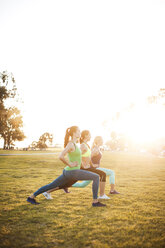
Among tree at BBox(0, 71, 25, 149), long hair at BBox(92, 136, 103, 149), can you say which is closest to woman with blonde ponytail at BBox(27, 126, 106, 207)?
long hair at BBox(92, 136, 103, 149)

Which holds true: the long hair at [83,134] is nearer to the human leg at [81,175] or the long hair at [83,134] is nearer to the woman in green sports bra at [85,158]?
the woman in green sports bra at [85,158]

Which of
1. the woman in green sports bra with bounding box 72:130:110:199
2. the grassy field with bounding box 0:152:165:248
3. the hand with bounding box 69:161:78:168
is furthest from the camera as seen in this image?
the woman in green sports bra with bounding box 72:130:110:199

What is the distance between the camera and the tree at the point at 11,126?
45.7 metres

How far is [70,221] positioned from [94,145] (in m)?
2.90

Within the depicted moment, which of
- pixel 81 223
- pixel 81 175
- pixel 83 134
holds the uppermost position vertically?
pixel 83 134

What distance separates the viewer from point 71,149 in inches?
206

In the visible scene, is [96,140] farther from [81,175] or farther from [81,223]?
[81,223]

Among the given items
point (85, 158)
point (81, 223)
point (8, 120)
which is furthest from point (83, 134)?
point (8, 120)

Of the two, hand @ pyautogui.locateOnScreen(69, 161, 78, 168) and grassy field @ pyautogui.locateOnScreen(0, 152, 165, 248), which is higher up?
hand @ pyautogui.locateOnScreen(69, 161, 78, 168)

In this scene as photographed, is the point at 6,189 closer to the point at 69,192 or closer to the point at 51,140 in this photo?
the point at 69,192

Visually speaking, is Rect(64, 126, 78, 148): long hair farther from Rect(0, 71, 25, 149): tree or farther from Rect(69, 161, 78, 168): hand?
Rect(0, 71, 25, 149): tree

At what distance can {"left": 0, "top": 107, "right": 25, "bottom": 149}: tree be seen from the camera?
45.7 m

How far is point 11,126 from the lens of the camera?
51344 mm

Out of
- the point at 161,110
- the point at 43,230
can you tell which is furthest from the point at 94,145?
the point at 161,110
